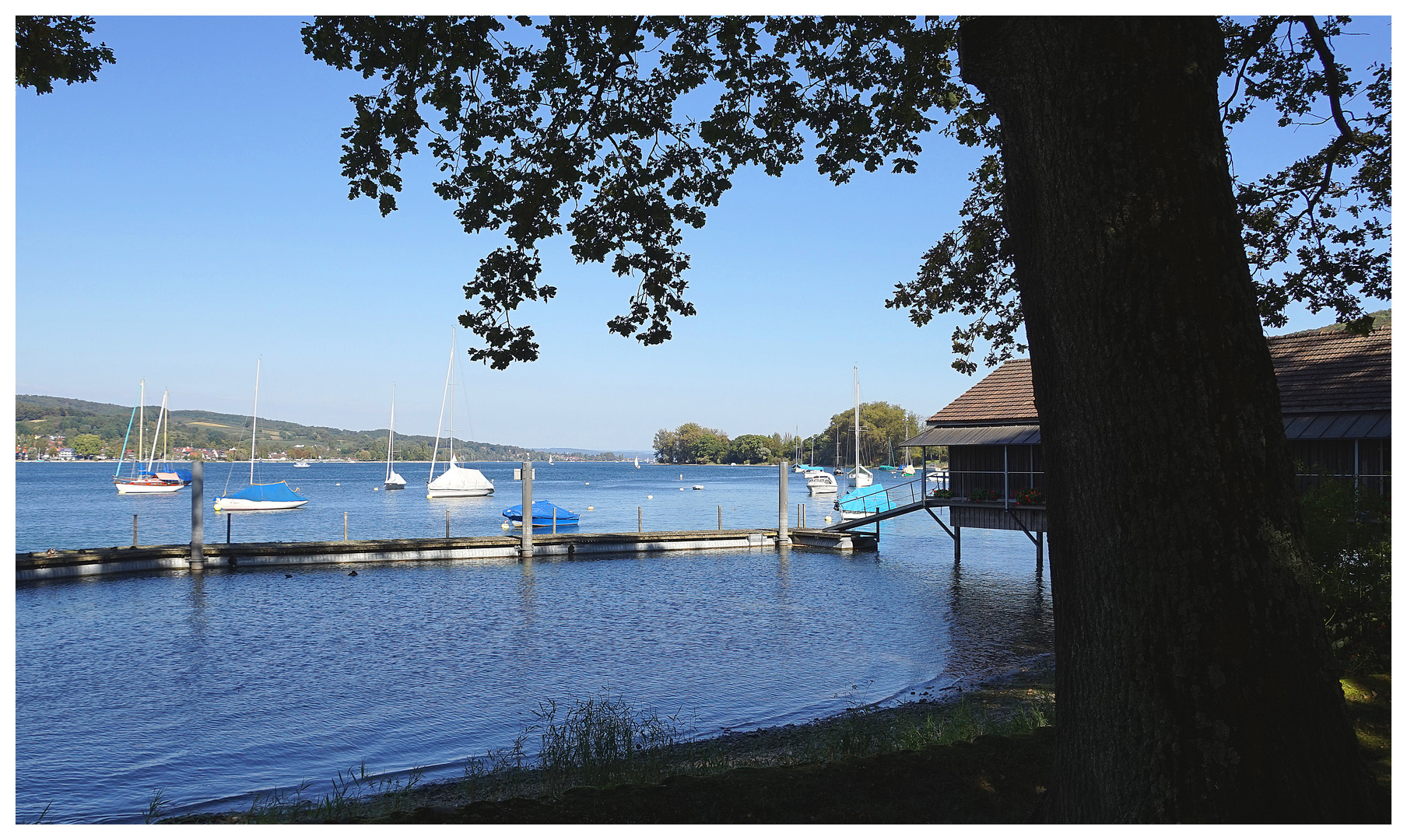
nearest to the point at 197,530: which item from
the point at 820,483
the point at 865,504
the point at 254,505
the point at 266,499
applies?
the point at 865,504

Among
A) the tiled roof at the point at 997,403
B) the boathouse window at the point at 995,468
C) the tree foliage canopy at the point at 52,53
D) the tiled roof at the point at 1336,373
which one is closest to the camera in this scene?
the tree foliage canopy at the point at 52,53

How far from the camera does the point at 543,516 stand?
46.4 metres

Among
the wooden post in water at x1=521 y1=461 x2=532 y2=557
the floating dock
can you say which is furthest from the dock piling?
the floating dock

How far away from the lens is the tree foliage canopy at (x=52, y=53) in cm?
670

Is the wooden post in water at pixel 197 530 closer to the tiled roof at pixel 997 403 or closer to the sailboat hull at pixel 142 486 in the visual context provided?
the tiled roof at pixel 997 403

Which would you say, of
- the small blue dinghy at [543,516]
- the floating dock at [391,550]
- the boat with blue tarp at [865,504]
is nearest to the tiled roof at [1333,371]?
the floating dock at [391,550]

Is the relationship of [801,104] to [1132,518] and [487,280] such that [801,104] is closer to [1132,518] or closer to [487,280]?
[487,280]

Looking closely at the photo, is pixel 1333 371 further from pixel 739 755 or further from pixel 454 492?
pixel 454 492

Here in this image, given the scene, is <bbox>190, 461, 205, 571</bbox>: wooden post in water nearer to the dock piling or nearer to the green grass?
the dock piling

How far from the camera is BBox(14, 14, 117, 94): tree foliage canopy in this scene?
6699mm

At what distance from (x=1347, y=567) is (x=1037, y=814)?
9.94 meters

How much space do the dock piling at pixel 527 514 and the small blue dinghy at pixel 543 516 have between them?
20.3ft

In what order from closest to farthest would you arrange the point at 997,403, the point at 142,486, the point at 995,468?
the point at 995,468 → the point at 997,403 → the point at 142,486

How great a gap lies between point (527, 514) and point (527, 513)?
0.07m
